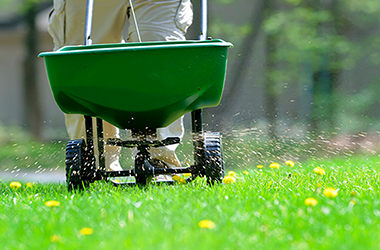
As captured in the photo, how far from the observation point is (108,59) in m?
1.66

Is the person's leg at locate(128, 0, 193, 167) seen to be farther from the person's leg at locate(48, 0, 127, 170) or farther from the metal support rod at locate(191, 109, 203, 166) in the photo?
the metal support rod at locate(191, 109, 203, 166)

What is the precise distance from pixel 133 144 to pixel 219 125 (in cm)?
377

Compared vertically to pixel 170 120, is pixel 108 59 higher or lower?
higher

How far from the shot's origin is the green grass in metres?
1.01

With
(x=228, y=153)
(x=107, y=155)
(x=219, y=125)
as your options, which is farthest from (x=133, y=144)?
(x=219, y=125)

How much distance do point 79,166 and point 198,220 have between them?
32.4 inches

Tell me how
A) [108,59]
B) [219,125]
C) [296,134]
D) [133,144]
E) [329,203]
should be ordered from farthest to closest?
[296,134] < [219,125] < [133,144] < [108,59] < [329,203]

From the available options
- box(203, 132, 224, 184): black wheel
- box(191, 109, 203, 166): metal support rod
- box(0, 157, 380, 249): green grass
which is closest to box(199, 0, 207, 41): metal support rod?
box(191, 109, 203, 166): metal support rod

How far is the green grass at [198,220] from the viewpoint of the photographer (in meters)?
1.01

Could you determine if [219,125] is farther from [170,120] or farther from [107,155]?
[170,120]

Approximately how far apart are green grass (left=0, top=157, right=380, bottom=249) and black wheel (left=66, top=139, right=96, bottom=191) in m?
0.13

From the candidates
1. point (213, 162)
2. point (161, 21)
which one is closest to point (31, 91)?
point (161, 21)

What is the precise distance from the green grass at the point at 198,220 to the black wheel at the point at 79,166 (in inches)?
5.0

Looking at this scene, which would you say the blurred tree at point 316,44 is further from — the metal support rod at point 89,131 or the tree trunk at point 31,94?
the metal support rod at point 89,131
